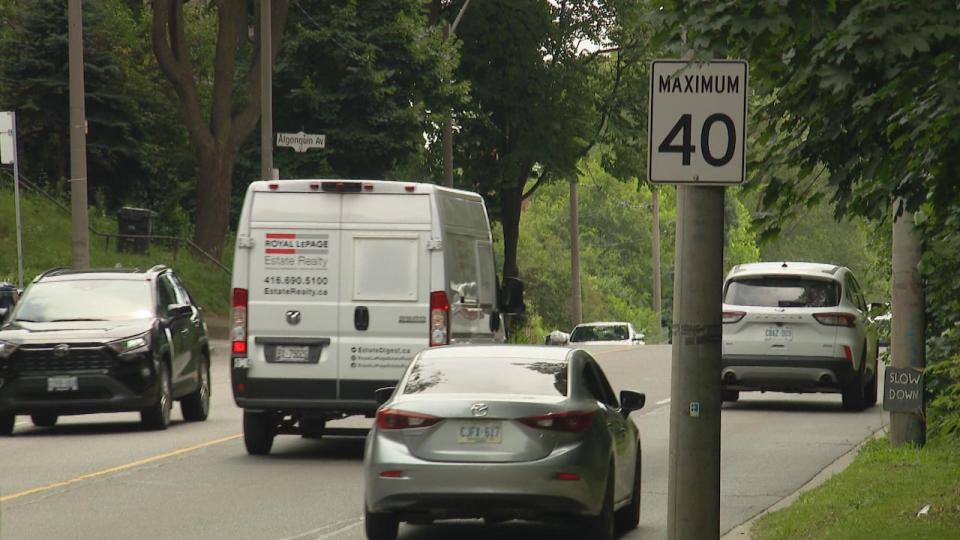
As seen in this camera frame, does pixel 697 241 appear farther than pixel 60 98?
No

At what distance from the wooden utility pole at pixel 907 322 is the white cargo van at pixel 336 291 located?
4.10 meters

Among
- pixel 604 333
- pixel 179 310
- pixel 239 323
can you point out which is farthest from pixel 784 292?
pixel 604 333

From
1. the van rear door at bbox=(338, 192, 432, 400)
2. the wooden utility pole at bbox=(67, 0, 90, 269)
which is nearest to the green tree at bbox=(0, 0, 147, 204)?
the wooden utility pole at bbox=(67, 0, 90, 269)

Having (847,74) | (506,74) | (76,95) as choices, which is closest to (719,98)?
(847,74)

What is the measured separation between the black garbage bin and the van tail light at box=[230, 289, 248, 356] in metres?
24.8

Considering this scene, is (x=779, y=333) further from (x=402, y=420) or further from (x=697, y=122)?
(x=697, y=122)

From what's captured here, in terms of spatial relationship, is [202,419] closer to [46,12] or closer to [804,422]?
[804,422]

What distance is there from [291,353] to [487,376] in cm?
566

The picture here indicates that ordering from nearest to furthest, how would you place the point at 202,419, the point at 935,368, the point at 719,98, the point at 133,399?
the point at 719,98
the point at 935,368
the point at 133,399
the point at 202,419

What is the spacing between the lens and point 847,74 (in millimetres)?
9289

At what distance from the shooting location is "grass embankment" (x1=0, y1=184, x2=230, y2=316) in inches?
1556

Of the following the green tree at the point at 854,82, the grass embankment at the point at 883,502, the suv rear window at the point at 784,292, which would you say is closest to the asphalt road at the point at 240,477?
the grass embankment at the point at 883,502

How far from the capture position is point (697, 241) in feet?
32.8

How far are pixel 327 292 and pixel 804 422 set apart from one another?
7.81 metres
